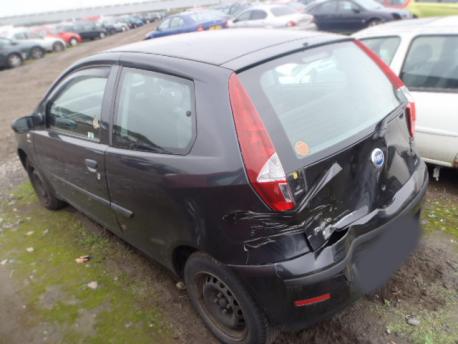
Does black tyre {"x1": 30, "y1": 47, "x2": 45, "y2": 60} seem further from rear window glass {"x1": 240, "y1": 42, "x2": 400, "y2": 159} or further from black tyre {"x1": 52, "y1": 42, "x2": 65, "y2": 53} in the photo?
rear window glass {"x1": 240, "y1": 42, "x2": 400, "y2": 159}

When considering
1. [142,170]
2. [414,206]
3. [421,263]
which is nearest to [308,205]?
[414,206]

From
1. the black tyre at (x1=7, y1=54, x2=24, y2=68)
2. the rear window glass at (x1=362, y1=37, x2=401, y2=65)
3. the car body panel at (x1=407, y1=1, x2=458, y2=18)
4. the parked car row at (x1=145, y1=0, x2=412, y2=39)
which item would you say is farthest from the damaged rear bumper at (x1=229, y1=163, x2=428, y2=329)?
the black tyre at (x1=7, y1=54, x2=24, y2=68)

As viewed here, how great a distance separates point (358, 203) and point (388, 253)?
15.1 inches

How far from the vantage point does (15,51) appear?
1975cm

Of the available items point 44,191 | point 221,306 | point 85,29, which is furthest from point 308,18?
point 85,29

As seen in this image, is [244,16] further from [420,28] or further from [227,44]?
[227,44]

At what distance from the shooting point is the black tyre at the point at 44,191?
422 centimetres

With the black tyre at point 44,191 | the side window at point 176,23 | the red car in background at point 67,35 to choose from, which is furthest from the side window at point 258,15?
the red car in background at point 67,35

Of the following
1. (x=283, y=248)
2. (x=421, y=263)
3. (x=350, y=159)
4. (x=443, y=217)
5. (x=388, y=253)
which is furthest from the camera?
(x=443, y=217)

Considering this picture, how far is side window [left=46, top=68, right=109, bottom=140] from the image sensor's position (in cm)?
292

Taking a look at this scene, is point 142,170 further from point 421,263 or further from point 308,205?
point 421,263

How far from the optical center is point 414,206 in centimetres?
238

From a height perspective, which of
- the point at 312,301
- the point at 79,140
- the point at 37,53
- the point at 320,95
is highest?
the point at 320,95

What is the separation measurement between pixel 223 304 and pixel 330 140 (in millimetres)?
1127
